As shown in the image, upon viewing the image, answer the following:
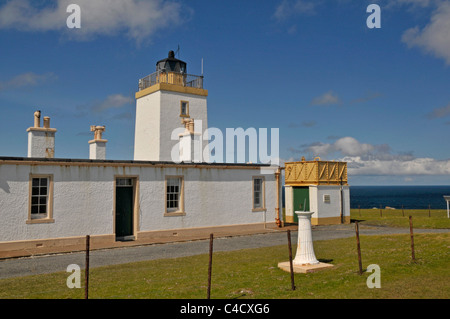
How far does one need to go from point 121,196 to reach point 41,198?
136 inches

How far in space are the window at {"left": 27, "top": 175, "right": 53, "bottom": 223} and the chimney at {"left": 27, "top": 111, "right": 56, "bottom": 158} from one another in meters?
3.02

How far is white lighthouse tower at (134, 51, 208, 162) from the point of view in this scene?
26094 mm

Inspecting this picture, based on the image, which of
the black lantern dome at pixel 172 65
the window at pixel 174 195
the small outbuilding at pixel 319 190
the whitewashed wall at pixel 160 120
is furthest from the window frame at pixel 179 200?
the black lantern dome at pixel 172 65

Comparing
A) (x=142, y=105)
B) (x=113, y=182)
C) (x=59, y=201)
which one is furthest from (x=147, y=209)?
(x=142, y=105)

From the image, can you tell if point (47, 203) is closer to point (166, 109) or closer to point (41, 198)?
point (41, 198)

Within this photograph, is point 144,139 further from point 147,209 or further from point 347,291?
point 347,291

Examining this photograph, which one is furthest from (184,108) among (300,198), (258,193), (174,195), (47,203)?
(47,203)

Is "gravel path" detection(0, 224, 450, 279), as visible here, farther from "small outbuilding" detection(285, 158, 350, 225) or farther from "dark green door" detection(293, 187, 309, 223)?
"dark green door" detection(293, 187, 309, 223)

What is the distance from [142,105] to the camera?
2817cm

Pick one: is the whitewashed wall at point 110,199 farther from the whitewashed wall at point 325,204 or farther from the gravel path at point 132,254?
the whitewashed wall at point 325,204

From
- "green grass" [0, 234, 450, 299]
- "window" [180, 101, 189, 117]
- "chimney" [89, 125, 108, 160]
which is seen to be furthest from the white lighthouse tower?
"green grass" [0, 234, 450, 299]

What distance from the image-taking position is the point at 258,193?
893 inches

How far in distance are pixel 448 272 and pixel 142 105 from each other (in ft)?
75.8
